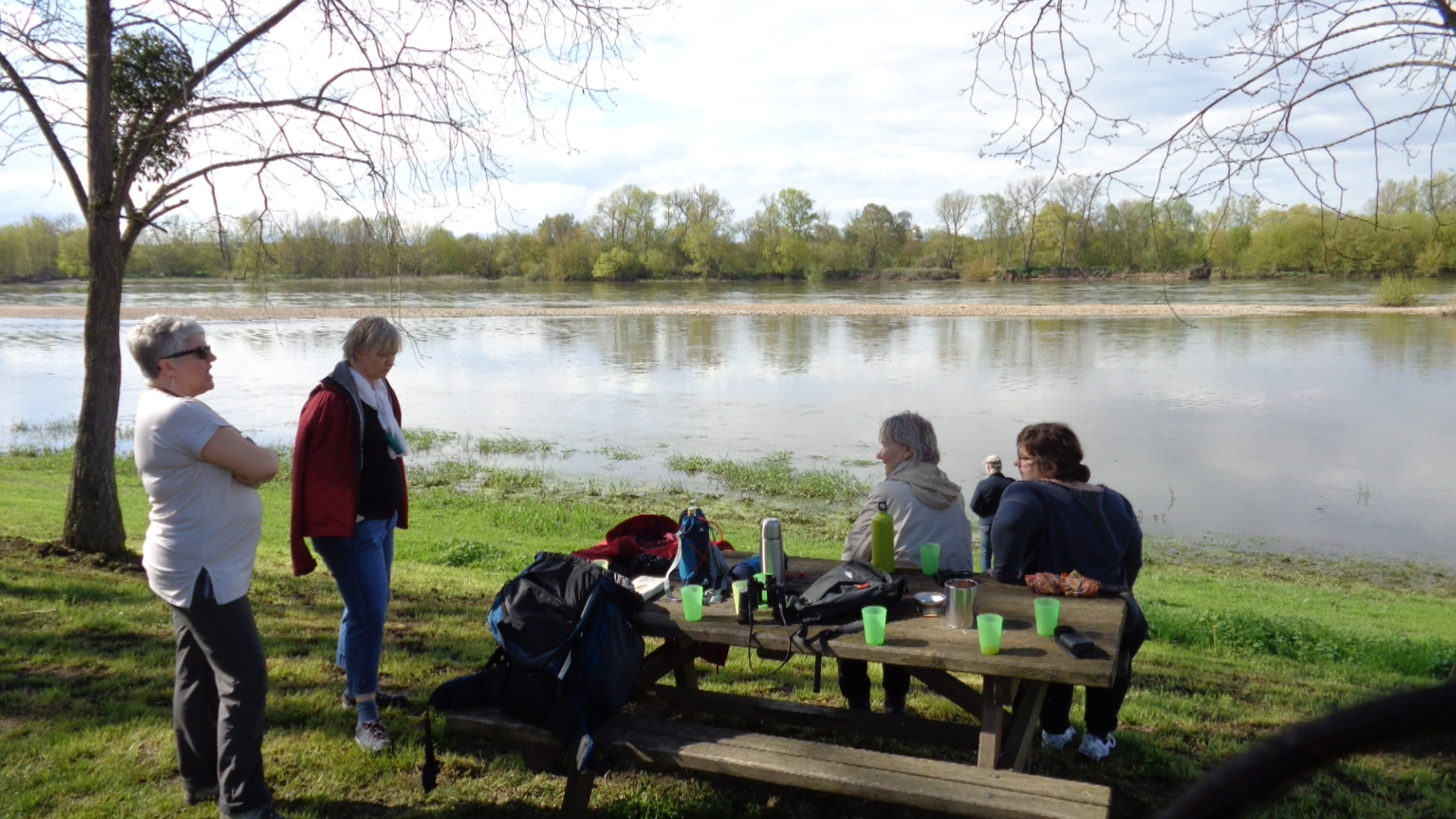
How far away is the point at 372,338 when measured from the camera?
3.90 m

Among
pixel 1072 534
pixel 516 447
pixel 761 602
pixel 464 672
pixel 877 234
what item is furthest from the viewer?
pixel 877 234

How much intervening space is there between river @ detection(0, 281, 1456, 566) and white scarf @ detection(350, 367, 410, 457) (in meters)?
3.33

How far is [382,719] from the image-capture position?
418cm

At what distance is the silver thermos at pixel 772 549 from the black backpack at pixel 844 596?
24 centimetres

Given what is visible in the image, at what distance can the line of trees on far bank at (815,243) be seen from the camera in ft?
18.7

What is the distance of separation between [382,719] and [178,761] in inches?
31.4

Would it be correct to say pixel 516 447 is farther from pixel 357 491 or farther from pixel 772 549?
pixel 772 549

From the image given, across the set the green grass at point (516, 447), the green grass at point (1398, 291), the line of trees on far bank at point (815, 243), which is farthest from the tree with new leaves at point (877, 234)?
the green grass at point (516, 447)

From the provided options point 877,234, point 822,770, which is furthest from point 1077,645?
point 877,234

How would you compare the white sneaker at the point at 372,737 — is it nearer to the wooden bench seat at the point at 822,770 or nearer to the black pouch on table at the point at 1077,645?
the wooden bench seat at the point at 822,770

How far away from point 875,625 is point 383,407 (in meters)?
2.18

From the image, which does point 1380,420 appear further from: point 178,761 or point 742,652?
point 178,761

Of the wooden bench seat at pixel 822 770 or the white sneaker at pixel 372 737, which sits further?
the white sneaker at pixel 372 737

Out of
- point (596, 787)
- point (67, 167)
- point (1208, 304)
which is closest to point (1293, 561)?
point (596, 787)
